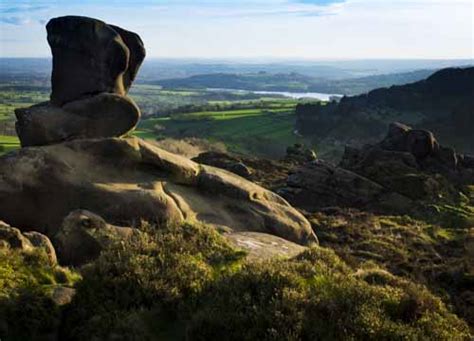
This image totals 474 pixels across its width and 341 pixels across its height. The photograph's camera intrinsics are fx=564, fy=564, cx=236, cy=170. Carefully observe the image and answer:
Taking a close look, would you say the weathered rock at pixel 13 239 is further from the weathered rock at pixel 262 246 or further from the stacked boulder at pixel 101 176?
the weathered rock at pixel 262 246

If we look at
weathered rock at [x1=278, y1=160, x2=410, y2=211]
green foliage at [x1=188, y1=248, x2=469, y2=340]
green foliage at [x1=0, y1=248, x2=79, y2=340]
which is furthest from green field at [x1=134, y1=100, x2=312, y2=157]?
green foliage at [x1=188, y1=248, x2=469, y2=340]

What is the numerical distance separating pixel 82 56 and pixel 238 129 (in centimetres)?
13261

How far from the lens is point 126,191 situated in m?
24.0

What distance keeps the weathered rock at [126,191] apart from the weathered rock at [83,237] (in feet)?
8.96

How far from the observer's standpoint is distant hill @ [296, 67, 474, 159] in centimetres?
15288

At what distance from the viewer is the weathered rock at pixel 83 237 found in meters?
18.1

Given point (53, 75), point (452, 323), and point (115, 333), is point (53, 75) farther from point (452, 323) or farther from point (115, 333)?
point (452, 323)

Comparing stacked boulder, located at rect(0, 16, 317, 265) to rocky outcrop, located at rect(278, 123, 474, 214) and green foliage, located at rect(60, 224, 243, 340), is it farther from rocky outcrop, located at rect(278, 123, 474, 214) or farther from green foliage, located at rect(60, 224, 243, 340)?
rocky outcrop, located at rect(278, 123, 474, 214)

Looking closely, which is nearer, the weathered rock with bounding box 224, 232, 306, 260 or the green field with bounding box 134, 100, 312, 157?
the weathered rock with bounding box 224, 232, 306, 260

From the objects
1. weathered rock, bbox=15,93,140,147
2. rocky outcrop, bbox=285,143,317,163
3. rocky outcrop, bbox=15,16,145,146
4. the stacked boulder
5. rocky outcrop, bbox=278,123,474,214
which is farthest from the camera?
rocky outcrop, bbox=285,143,317,163

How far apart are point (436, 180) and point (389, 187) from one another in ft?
22.5

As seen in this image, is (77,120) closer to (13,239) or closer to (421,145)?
(13,239)

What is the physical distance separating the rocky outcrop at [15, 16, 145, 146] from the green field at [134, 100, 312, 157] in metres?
103

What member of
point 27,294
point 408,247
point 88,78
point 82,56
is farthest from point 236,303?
point 408,247
